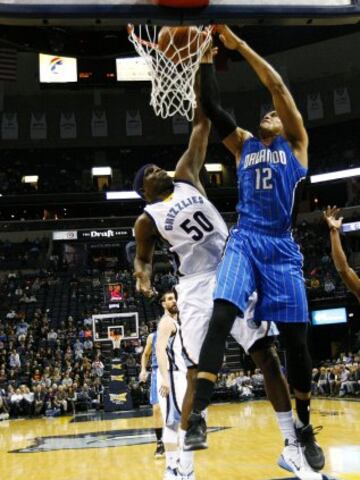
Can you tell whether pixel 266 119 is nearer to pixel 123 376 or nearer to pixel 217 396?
pixel 123 376

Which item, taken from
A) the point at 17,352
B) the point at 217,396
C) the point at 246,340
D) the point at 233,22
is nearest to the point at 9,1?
the point at 233,22

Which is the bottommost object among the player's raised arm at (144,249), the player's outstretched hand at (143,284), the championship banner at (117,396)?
the championship banner at (117,396)

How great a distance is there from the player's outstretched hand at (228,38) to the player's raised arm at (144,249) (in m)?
1.36

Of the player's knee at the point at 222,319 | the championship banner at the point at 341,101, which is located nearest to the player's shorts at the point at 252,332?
the player's knee at the point at 222,319

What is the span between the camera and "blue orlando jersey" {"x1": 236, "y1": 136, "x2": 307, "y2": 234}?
431cm

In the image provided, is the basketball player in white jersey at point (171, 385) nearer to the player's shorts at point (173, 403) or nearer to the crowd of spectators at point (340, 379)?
the player's shorts at point (173, 403)

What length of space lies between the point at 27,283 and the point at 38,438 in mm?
19321

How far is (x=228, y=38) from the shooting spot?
177 inches

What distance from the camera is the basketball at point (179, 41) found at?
4.83m

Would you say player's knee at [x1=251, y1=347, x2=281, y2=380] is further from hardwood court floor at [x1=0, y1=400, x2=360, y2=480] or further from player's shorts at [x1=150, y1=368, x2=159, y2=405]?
player's shorts at [x1=150, y1=368, x2=159, y2=405]

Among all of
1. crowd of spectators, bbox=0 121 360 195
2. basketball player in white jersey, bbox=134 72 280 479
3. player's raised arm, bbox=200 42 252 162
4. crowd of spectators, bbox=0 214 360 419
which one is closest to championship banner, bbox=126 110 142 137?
crowd of spectators, bbox=0 121 360 195

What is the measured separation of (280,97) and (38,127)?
34.0 m

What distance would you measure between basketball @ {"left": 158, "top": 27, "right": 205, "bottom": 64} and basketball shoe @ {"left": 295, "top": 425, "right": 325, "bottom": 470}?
271cm

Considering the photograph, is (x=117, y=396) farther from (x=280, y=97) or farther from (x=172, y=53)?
(x=280, y=97)
